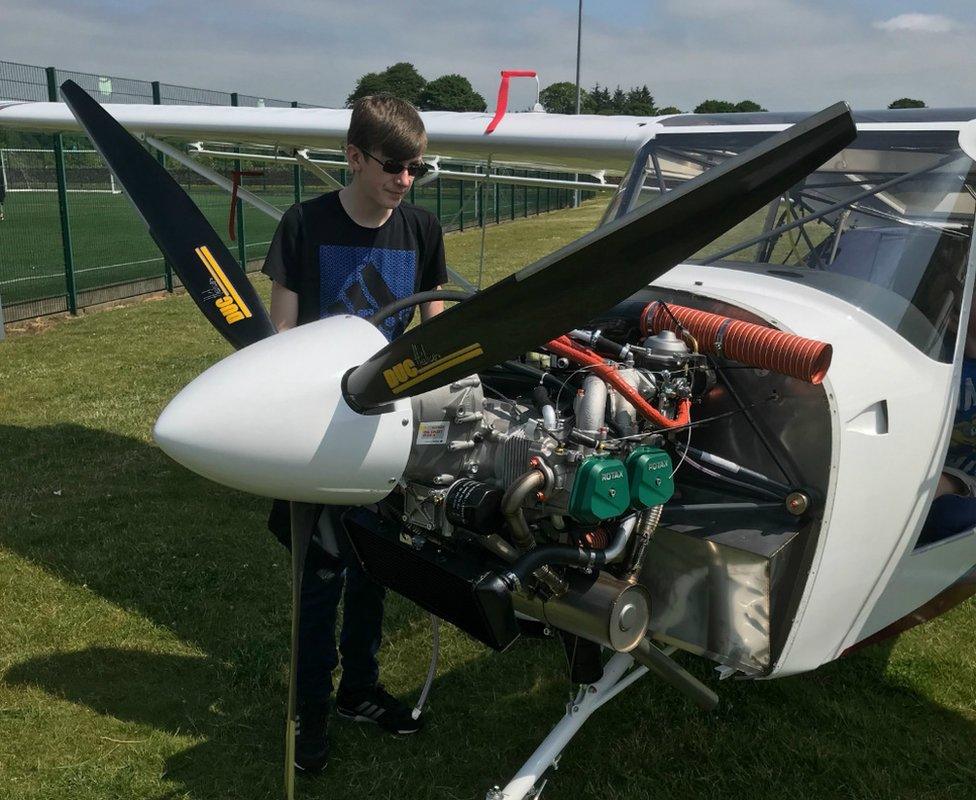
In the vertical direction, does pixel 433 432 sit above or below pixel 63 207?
above

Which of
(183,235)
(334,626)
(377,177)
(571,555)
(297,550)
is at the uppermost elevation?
(377,177)

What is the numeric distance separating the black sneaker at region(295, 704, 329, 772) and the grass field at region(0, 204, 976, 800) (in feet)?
0.20

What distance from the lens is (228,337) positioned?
110 inches

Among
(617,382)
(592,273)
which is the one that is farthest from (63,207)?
(592,273)

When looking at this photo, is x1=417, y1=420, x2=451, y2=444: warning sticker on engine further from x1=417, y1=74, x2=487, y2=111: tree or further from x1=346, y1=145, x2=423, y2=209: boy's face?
x1=417, y1=74, x2=487, y2=111: tree

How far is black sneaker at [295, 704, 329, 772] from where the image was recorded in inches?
123

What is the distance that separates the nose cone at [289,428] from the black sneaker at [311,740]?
4.15ft

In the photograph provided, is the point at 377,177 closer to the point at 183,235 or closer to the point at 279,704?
the point at 183,235

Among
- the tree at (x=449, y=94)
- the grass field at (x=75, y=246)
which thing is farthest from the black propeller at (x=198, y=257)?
the tree at (x=449, y=94)

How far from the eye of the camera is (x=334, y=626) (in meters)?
3.12

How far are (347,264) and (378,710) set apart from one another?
1.68 meters

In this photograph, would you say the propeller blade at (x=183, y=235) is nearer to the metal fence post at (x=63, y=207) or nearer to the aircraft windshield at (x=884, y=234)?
the aircraft windshield at (x=884, y=234)

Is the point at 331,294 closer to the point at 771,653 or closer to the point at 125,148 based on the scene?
the point at 125,148

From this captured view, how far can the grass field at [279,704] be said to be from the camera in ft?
10.2
